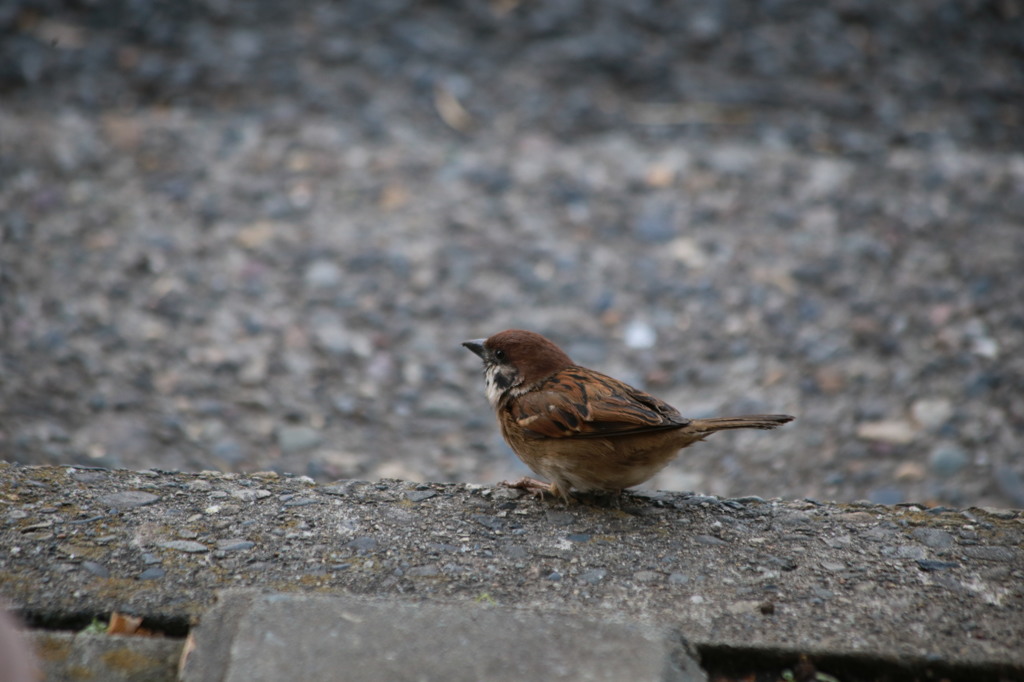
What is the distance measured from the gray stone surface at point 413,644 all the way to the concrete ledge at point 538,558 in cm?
9

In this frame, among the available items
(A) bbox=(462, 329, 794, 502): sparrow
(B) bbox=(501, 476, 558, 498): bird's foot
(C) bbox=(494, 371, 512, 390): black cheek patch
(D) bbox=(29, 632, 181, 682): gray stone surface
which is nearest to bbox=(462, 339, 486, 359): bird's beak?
(C) bbox=(494, 371, 512, 390): black cheek patch

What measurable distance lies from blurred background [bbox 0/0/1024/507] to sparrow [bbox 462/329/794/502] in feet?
4.03

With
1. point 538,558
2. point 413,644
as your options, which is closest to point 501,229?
point 538,558

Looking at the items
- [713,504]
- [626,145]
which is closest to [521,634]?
[713,504]

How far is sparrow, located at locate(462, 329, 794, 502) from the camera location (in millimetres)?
2969

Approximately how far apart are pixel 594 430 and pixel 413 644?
→ 3.92 feet

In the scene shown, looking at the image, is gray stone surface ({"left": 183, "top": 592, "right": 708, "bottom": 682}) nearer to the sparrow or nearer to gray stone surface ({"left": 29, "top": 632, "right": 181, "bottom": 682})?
gray stone surface ({"left": 29, "top": 632, "right": 181, "bottom": 682})

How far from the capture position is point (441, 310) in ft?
17.0

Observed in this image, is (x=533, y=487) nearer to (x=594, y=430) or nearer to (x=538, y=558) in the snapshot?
(x=594, y=430)

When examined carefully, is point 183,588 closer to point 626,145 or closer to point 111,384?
point 111,384

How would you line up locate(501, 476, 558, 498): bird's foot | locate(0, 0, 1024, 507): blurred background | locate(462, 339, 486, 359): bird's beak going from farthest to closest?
1. locate(0, 0, 1024, 507): blurred background
2. locate(462, 339, 486, 359): bird's beak
3. locate(501, 476, 558, 498): bird's foot

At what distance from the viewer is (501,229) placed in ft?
18.5

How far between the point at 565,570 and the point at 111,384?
2841 mm

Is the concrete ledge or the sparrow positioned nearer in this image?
the concrete ledge
